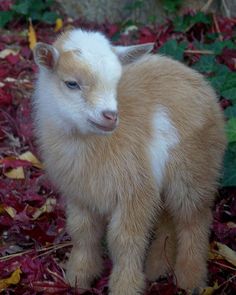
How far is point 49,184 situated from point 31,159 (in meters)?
0.35

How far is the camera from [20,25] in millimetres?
6918

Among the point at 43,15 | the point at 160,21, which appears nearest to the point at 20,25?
the point at 43,15

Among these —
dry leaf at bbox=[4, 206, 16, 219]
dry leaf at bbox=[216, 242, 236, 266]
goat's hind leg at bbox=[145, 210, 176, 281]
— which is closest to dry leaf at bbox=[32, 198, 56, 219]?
dry leaf at bbox=[4, 206, 16, 219]

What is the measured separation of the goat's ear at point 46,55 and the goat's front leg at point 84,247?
2.64ft

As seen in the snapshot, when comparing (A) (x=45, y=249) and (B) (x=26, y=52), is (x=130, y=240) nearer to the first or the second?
(A) (x=45, y=249)

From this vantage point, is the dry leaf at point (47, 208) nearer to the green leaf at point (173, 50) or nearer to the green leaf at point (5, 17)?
the green leaf at point (173, 50)

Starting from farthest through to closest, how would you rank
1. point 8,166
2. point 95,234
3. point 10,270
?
point 8,166 < point 10,270 < point 95,234

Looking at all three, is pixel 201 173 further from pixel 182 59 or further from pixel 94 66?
pixel 182 59

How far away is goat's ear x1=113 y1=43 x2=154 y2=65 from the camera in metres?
3.31

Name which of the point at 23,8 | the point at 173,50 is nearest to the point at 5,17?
the point at 23,8

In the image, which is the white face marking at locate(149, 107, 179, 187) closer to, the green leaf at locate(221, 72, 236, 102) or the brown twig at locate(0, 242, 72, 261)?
the brown twig at locate(0, 242, 72, 261)

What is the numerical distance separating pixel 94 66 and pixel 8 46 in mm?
3517

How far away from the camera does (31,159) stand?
4848 millimetres

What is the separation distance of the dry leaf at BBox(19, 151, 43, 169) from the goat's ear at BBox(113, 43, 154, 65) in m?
1.65
